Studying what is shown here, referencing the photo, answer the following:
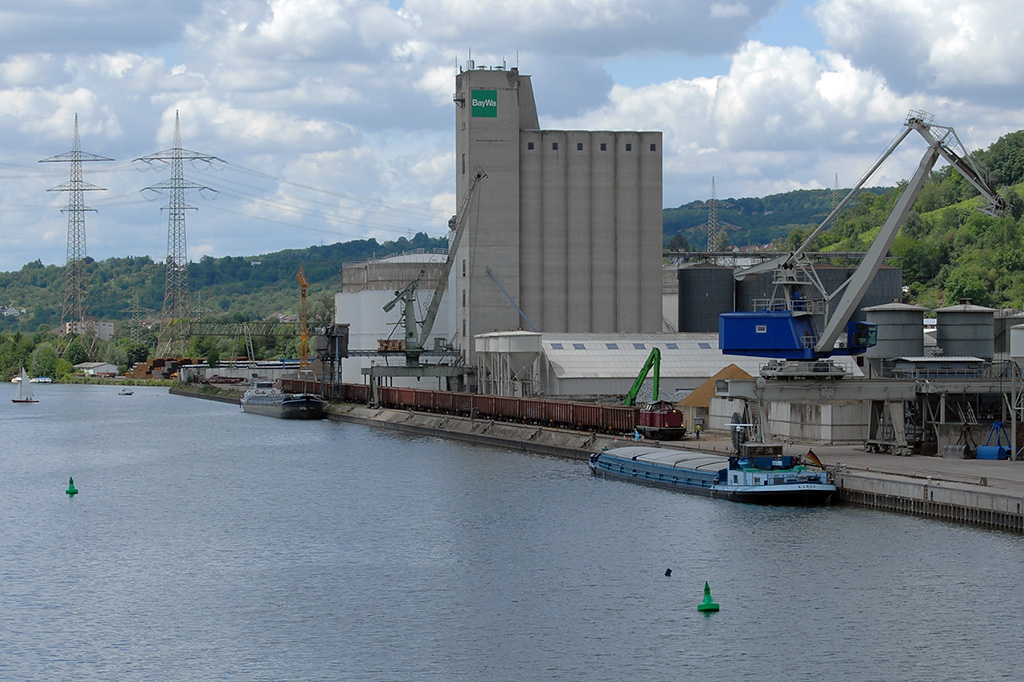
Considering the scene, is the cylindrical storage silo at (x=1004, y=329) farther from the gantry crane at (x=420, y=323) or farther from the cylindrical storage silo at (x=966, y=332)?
the gantry crane at (x=420, y=323)

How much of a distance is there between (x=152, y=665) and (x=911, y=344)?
5581 cm

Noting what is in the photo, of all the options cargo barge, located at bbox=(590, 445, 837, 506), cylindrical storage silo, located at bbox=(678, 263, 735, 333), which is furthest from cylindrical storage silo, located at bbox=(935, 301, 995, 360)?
cylindrical storage silo, located at bbox=(678, 263, 735, 333)

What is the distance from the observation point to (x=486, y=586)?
140ft

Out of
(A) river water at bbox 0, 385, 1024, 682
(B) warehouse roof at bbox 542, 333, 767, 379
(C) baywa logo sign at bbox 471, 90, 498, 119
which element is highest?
(C) baywa logo sign at bbox 471, 90, 498, 119

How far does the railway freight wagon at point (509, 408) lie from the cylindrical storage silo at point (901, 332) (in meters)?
15.3

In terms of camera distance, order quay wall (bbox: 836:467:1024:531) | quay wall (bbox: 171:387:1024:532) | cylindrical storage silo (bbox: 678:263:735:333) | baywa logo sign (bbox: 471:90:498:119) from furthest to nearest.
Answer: cylindrical storage silo (bbox: 678:263:735:333) < baywa logo sign (bbox: 471:90:498:119) < quay wall (bbox: 171:387:1024:532) < quay wall (bbox: 836:467:1024:531)

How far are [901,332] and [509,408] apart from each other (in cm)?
2961

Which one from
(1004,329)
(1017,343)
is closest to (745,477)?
(1017,343)

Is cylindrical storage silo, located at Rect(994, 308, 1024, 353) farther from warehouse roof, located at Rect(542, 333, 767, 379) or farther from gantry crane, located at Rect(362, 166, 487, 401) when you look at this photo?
gantry crane, located at Rect(362, 166, 487, 401)

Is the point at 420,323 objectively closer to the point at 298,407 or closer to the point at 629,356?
the point at 298,407

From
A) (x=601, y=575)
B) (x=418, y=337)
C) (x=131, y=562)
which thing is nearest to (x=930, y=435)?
(x=601, y=575)

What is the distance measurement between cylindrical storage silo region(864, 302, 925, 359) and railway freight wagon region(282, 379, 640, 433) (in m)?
15.3

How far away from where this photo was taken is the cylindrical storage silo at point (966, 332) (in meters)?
78.5

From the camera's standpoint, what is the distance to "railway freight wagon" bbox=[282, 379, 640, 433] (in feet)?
270
